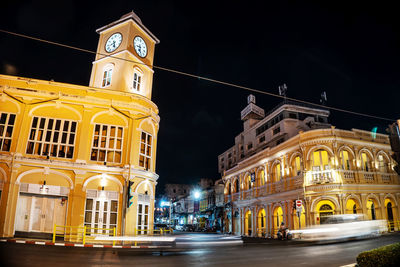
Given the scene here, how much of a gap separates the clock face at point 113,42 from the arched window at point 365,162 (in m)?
26.0

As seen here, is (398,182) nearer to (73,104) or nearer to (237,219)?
(237,219)

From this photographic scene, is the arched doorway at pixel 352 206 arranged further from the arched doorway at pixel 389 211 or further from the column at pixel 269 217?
the column at pixel 269 217

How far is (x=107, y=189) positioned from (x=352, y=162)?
22.6 meters

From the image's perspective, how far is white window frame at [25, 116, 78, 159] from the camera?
19.0 m

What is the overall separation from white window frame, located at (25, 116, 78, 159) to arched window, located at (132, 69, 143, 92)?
6.27 meters

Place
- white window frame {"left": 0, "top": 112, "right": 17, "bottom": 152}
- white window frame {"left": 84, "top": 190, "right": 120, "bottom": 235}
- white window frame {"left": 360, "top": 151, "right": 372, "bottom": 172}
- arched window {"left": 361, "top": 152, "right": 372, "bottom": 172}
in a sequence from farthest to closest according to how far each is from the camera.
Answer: arched window {"left": 361, "top": 152, "right": 372, "bottom": 172}, white window frame {"left": 360, "top": 151, "right": 372, "bottom": 172}, white window frame {"left": 0, "top": 112, "right": 17, "bottom": 152}, white window frame {"left": 84, "top": 190, "right": 120, "bottom": 235}

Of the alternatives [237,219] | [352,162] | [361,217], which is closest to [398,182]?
[352,162]

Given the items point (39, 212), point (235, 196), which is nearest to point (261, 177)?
point (235, 196)

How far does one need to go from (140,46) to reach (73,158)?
38.6 feet

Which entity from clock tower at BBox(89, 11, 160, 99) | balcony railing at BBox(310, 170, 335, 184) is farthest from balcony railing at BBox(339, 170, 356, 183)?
clock tower at BBox(89, 11, 160, 99)

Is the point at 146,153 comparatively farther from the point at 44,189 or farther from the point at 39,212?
the point at 39,212

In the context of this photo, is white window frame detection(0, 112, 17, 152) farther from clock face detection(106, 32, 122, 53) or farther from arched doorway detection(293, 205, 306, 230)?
arched doorway detection(293, 205, 306, 230)

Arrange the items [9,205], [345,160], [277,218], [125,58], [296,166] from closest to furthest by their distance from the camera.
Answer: [9,205]
[125,58]
[345,160]
[296,166]
[277,218]

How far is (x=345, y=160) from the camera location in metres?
26.9
